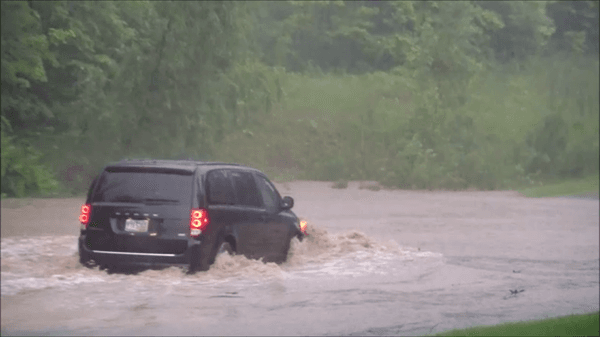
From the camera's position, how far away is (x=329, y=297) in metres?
10.9

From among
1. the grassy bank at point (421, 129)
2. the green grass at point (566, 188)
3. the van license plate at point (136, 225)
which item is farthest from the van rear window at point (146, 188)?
the green grass at point (566, 188)

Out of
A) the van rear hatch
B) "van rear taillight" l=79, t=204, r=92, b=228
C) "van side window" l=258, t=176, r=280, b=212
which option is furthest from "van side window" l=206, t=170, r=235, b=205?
"van rear taillight" l=79, t=204, r=92, b=228

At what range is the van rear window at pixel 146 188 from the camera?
9.27 meters

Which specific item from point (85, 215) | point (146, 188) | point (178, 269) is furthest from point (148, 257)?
point (85, 215)

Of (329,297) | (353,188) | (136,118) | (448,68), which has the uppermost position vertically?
(448,68)

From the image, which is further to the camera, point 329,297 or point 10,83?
point 10,83

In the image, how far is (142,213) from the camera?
9203 millimetres

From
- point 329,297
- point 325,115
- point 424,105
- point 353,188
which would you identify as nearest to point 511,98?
point 424,105

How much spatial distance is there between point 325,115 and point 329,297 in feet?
8.29

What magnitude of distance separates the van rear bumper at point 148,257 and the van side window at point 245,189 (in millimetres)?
916

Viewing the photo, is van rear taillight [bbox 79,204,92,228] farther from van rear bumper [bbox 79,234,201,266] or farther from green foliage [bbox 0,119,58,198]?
green foliage [bbox 0,119,58,198]

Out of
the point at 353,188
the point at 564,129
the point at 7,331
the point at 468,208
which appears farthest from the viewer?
the point at 564,129

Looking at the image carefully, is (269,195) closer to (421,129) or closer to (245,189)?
(245,189)

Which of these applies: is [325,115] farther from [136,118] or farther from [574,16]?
[574,16]
